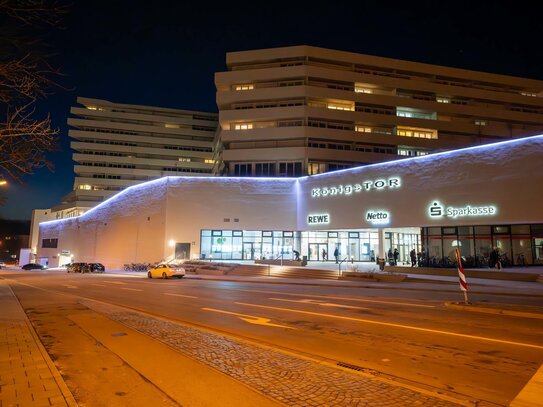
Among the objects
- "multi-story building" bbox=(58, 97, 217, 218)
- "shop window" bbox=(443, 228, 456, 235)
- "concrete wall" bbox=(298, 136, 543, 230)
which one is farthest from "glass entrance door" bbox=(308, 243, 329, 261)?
"multi-story building" bbox=(58, 97, 217, 218)

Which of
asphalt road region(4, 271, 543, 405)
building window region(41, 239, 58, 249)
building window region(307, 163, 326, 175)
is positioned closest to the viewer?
asphalt road region(4, 271, 543, 405)

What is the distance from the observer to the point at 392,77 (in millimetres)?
57344

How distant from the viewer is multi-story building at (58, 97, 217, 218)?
84.9 metres

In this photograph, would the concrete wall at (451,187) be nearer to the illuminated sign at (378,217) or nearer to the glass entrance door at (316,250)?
the illuminated sign at (378,217)

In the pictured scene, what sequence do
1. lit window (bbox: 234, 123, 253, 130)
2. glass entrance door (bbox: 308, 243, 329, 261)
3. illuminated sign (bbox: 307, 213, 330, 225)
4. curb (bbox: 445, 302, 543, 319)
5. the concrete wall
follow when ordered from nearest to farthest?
curb (bbox: 445, 302, 543, 319)
the concrete wall
illuminated sign (bbox: 307, 213, 330, 225)
glass entrance door (bbox: 308, 243, 329, 261)
lit window (bbox: 234, 123, 253, 130)

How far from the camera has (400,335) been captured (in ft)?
30.0

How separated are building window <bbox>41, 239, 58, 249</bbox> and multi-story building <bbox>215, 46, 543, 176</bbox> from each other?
139ft

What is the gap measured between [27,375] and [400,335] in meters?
7.44

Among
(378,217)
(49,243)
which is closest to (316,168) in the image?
(378,217)

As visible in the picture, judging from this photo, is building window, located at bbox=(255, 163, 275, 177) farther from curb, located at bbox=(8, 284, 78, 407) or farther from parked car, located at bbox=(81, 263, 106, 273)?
curb, located at bbox=(8, 284, 78, 407)

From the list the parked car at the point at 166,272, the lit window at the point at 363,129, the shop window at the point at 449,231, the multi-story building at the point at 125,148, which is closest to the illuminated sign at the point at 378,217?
the shop window at the point at 449,231

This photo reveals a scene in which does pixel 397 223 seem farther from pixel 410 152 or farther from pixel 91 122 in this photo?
pixel 91 122

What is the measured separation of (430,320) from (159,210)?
3845 centimetres

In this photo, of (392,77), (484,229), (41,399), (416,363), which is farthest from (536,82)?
(41,399)
